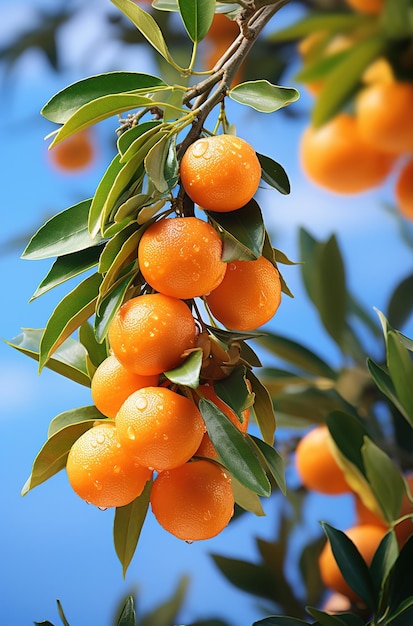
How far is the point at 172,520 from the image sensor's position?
1.68 ft

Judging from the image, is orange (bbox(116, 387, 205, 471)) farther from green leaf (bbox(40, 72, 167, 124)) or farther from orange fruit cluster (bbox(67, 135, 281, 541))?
green leaf (bbox(40, 72, 167, 124))

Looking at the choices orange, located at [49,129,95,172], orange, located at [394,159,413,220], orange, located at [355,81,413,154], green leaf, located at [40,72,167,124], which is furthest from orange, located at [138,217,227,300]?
orange, located at [49,129,95,172]

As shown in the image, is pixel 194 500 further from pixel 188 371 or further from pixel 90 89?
pixel 90 89

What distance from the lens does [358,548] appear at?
0.96 metres

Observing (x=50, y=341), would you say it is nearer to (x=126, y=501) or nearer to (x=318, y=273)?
(x=126, y=501)

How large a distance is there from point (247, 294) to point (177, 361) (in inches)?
2.5

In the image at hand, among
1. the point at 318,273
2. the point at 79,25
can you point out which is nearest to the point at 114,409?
the point at 318,273

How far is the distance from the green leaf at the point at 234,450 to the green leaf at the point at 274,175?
170mm

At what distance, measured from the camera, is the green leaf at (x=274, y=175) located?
1.81ft

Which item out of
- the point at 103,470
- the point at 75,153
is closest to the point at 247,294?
the point at 103,470

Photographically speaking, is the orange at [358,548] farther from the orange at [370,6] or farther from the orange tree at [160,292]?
the orange at [370,6]

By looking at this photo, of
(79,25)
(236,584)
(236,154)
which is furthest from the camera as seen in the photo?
(79,25)

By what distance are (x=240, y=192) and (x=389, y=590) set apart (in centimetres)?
44

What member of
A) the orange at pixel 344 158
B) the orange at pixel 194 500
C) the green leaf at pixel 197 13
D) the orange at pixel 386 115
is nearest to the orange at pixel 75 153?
the orange at pixel 344 158
